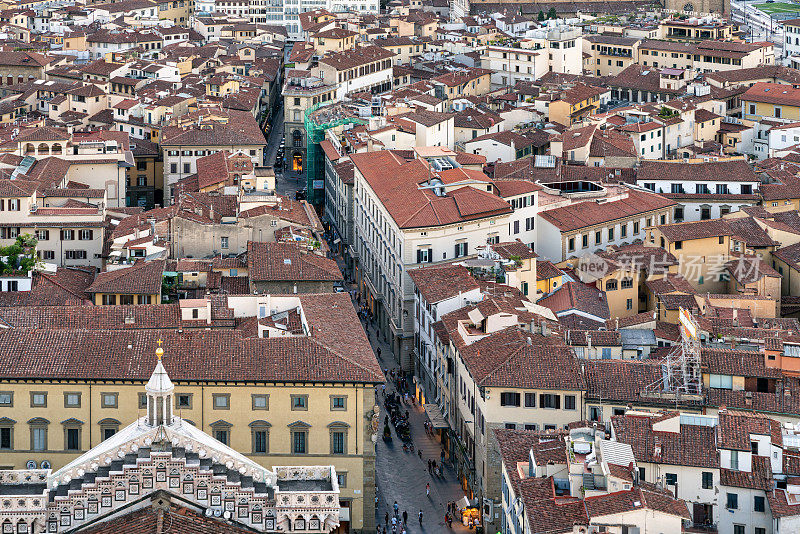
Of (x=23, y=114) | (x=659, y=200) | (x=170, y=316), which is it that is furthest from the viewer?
(x=23, y=114)

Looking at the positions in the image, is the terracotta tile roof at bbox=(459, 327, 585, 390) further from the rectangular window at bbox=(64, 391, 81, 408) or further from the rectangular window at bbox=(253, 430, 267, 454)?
the rectangular window at bbox=(64, 391, 81, 408)

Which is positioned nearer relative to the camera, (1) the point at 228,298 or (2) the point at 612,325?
(1) the point at 228,298

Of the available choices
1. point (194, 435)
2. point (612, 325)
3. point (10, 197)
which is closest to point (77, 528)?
point (194, 435)

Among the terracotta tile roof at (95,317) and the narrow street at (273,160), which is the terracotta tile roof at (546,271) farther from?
the narrow street at (273,160)

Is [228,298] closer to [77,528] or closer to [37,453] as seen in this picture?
[37,453]

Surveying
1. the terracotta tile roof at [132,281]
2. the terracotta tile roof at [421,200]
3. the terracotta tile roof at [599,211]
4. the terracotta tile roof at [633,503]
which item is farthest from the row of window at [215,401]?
the terracotta tile roof at [599,211]

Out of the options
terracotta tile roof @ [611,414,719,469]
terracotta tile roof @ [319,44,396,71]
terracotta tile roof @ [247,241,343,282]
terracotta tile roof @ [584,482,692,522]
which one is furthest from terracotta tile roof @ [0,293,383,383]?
terracotta tile roof @ [319,44,396,71]

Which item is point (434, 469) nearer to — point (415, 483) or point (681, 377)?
point (415, 483)
